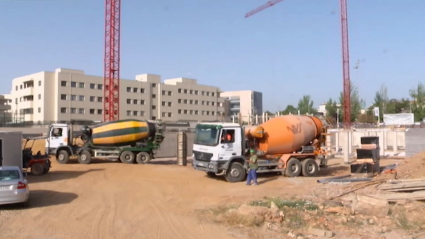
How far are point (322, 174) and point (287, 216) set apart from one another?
1240cm

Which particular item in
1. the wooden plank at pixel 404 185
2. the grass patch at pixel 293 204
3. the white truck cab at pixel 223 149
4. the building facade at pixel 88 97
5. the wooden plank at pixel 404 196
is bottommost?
the grass patch at pixel 293 204

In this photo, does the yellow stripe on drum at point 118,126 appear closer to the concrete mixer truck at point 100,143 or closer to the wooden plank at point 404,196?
the concrete mixer truck at point 100,143

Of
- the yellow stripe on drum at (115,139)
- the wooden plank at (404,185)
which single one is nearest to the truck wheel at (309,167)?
the wooden plank at (404,185)

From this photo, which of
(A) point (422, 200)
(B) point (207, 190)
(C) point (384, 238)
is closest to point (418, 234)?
(C) point (384, 238)

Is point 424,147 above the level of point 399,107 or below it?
below

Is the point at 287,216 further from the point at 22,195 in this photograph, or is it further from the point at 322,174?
the point at 322,174

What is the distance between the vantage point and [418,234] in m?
10.9

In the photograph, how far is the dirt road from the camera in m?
11.1

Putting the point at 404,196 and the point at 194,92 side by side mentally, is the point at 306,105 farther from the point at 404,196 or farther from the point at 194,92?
the point at 404,196

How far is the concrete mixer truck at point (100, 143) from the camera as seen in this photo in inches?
1180

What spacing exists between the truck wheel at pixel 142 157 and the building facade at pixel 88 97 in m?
37.9

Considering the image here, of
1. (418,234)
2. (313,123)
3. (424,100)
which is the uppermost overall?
(424,100)

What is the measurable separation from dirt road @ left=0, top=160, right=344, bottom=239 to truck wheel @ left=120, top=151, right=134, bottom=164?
4133mm

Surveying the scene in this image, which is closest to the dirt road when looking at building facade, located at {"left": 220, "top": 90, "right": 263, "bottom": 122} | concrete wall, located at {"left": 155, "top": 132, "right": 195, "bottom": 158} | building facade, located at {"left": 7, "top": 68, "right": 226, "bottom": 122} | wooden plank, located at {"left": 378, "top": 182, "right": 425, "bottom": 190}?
wooden plank, located at {"left": 378, "top": 182, "right": 425, "bottom": 190}
